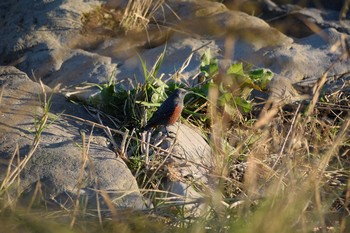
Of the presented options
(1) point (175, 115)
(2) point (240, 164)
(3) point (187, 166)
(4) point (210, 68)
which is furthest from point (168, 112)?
(4) point (210, 68)

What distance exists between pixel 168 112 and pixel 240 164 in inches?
26.3

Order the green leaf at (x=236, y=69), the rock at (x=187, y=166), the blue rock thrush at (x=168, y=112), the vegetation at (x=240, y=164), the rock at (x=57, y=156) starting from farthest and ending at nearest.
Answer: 1. the green leaf at (x=236, y=69)
2. the blue rock thrush at (x=168, y=112)
3. the rock at (x=187, y=166)
4. the rock at (x=57, y=156)
5. the vegetation at (x=240, y=164)

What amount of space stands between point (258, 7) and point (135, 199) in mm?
3946

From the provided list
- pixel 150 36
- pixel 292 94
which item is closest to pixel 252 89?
pixel 292 94

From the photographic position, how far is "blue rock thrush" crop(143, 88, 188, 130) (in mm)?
5922

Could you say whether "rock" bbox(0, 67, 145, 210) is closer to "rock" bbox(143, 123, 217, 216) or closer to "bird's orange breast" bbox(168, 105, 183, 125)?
"rock" bbox(143, 123, 217, 216)

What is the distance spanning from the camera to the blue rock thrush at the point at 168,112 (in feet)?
19.4

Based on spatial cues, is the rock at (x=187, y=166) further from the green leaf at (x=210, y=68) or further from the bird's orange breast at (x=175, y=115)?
the green leaf at (x=210, y=68)

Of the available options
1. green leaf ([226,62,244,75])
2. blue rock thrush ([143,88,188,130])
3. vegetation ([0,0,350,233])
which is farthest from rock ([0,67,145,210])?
green leaf ([226,62,244,75])

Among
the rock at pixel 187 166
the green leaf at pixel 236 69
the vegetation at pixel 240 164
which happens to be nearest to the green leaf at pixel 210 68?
the vegetation at pixel 240 164

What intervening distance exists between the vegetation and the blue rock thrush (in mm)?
158

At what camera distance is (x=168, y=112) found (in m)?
5.92

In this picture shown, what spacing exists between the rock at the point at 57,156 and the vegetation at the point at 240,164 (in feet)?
0.44

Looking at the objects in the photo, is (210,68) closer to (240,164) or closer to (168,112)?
(168,112)
